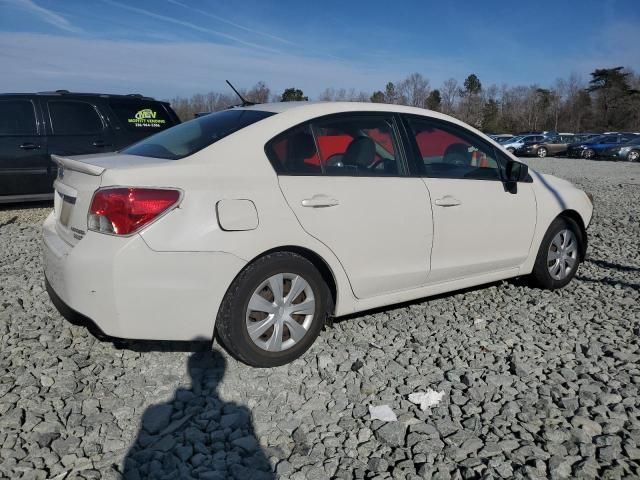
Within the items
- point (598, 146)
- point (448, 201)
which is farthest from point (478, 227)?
point (598, 146)

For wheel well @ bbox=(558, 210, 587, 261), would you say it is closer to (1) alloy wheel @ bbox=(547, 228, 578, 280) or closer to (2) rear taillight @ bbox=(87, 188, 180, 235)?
(1) alloy wheel @ bbox=(547, 228, 578, 280)

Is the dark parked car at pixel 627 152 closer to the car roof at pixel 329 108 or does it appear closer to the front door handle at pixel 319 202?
the car roof at pixel 329 108

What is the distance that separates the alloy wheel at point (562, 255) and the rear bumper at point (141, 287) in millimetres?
3097

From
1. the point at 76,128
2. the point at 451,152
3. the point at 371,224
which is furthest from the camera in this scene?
the point at 76,128

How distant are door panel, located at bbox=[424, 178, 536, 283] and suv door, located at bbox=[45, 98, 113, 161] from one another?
6232 mm

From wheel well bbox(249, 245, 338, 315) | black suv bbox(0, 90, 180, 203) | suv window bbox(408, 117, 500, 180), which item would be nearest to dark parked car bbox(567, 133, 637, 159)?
black suv bbox(0, 90, 180, 203)

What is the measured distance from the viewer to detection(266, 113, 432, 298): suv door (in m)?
3.31

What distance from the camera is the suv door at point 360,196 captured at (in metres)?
3.31

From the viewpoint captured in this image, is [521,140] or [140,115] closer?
[140,115]

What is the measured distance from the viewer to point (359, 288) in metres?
3.57

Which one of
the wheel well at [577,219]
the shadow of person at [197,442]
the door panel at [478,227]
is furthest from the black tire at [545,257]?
the shadow of person at [197,442]

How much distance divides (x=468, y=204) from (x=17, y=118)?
6.98m

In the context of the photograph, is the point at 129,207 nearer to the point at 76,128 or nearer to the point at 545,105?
the point at 76,128

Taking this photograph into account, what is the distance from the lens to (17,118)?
7.96 m
